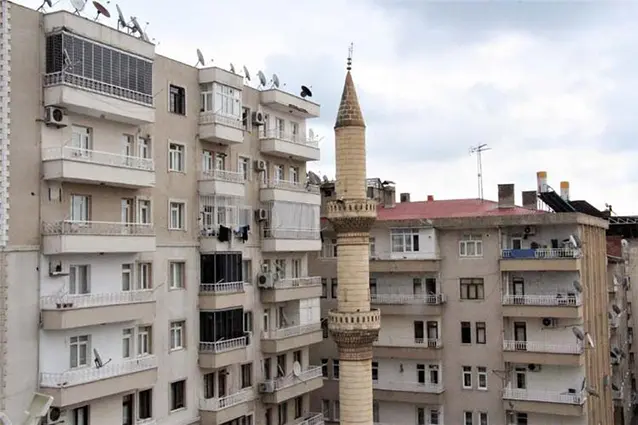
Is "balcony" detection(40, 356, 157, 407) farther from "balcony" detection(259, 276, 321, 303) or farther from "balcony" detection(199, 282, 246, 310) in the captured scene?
"balcony" detection(259, 276, 321, 303)

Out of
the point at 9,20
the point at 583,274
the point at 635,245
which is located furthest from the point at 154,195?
the point at 635,245

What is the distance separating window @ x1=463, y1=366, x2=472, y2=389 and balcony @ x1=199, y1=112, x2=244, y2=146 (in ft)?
52.7

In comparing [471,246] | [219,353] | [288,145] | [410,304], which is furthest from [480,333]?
[219,353]

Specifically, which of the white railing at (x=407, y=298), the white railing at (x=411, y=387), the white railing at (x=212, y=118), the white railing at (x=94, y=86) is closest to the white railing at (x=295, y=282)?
the white railing at (x=407, y=298)

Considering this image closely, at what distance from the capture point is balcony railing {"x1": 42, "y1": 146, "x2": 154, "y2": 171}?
2048 cm

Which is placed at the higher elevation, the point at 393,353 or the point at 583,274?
the point at 583,274

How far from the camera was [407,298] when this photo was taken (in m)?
35.6

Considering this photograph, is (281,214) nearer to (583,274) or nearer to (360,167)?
(360,167)

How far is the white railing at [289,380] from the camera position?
29984 mm

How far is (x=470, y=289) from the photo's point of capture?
114 feet

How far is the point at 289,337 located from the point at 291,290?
6.69 ft

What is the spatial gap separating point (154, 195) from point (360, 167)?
7.23 m

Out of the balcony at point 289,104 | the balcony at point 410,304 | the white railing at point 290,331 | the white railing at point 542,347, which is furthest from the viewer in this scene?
the balcony at point 410,304

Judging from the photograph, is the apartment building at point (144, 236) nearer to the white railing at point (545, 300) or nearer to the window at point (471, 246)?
the window at point (471, 246)
